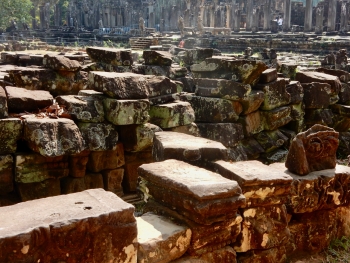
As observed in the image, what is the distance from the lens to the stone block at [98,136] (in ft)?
16.5

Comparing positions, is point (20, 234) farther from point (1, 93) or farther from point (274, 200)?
point (1, 93)

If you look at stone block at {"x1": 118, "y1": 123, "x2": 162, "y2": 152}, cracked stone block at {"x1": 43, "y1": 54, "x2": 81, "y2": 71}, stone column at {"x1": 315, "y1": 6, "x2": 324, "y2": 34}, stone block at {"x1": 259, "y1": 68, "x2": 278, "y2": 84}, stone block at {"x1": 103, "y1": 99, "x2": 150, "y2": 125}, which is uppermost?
stone column at {"x1": 315, "y1": 6, "x2": 324, "y2": 34}

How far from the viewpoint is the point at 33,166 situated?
4754 millimetres

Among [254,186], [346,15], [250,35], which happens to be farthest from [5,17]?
[254,186]

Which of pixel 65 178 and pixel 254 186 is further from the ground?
pixel 254 186

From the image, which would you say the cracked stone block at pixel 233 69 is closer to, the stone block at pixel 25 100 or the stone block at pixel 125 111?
the stone block at pixel 125 111

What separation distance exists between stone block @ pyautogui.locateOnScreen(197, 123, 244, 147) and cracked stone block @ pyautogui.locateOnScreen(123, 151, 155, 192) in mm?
1281

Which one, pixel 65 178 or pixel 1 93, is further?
pixel 65 178

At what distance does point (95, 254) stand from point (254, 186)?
4.88ft

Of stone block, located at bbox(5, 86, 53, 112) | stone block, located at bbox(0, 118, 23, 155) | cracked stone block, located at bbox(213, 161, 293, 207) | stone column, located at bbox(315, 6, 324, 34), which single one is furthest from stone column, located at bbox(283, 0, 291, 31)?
cracked stone block, located at bbox(213, 161, 293, 207)

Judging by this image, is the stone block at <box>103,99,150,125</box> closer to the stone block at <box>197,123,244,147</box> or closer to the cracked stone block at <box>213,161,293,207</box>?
the stone block at <box>197,123,244,147</box>

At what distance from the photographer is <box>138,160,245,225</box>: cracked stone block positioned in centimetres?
297

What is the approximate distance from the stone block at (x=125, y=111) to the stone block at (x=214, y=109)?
1.76 meters

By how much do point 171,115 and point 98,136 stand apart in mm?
1209
